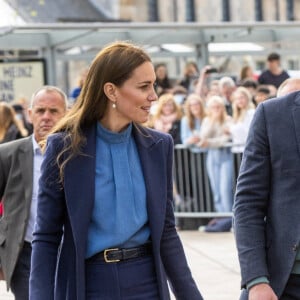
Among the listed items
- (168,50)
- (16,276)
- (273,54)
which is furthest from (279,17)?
(16,276)

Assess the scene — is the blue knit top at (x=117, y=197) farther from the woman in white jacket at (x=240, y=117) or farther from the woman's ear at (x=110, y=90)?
the woman in white jacket at (x=240, y=117)

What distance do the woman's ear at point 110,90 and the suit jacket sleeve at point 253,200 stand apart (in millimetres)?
552

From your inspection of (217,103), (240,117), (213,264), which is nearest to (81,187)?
(213,264)

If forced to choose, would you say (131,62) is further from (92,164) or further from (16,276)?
(16,276)

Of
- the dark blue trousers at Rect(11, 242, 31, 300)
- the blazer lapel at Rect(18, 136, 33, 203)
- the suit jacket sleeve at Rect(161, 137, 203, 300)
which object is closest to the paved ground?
the dark blue trousers at Rect(11, 242, 31, 300)

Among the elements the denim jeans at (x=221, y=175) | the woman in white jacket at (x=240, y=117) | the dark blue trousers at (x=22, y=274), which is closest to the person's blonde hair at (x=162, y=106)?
the denim jeans at (x=221, y=175)

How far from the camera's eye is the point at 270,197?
13.9 feet

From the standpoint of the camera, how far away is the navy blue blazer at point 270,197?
13.6 ft

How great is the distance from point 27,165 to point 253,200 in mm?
2091

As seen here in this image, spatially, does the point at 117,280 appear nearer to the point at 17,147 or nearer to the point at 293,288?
the point at 293,288

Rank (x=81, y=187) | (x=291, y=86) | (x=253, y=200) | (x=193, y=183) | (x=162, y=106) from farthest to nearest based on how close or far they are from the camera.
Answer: (x=193, y=183) < (x=162, y=106) < (x=291, y=86) < (x=81, y=187) < (x=253, y=200)

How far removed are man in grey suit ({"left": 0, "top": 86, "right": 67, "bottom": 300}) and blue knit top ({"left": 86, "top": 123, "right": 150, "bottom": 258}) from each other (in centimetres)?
158

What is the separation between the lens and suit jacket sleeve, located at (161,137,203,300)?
448cm

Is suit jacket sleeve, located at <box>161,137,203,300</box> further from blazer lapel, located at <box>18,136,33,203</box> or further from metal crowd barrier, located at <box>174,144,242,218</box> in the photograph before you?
metal crowd barrier, located at <box>174,144,242,218</box>
